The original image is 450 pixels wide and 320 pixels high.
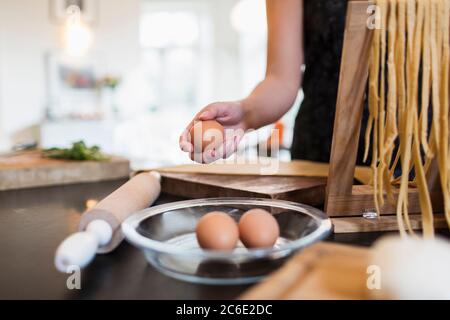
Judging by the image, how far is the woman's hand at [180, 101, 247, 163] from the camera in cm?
78

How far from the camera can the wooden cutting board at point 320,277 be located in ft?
1.58

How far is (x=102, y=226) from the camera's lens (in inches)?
23.1

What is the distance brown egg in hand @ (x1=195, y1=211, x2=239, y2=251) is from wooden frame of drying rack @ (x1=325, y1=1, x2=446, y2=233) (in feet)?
0.73

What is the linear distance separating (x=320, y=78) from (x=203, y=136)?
0.72 metres

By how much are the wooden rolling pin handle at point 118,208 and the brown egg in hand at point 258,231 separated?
0.55ft

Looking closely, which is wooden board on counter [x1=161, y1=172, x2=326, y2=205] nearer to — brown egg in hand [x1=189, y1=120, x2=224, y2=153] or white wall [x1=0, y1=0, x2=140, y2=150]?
brown egg in hand [x1=189, y1=120, x2=224, y2=153]

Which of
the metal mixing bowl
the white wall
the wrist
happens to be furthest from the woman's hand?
the white wall

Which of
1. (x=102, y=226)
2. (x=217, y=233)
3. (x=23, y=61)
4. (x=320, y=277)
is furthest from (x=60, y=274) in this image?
(x=23, y=61)

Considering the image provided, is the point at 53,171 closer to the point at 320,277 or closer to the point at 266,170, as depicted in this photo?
the point at 266,170

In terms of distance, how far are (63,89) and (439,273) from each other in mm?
5060

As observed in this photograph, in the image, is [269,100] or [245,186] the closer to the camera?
[245,186]

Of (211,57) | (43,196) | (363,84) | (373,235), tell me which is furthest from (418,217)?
(211,57)

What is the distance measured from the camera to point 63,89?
504cm

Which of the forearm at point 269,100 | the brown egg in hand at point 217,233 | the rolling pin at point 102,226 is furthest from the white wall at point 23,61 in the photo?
the brown egg in hand at point 217,233
